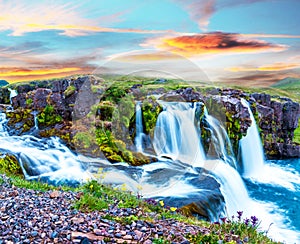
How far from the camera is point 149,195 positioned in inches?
418

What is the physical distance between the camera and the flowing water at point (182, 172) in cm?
1190

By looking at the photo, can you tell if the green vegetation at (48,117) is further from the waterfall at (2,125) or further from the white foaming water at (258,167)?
the white foaming water at (258,167)

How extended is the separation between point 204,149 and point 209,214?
8.58 m

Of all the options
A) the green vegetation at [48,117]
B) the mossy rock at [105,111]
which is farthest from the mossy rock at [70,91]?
the mossy rock at [105,111]

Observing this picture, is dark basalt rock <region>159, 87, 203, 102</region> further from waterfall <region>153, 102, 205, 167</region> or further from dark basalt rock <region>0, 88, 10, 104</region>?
dark basalt rock <region>0, 88, 10, 104</region>

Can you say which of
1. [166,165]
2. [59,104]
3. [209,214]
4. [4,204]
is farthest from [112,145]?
[4,204]

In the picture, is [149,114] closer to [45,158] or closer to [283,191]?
[45,158]

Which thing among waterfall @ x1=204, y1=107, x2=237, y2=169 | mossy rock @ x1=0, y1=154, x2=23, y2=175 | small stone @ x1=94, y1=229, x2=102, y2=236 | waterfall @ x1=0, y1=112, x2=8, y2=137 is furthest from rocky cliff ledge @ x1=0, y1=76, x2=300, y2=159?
small stone @ x1=94, y1=229, x2=102, y2=236

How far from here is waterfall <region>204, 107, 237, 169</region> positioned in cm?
1889

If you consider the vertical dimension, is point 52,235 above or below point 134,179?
above

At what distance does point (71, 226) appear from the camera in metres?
5.13

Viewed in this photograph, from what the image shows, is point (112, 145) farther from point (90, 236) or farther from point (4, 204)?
point (90, 236)

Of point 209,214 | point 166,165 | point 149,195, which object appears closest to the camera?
point 209,214

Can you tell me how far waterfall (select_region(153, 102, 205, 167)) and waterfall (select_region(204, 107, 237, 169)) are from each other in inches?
42.1
